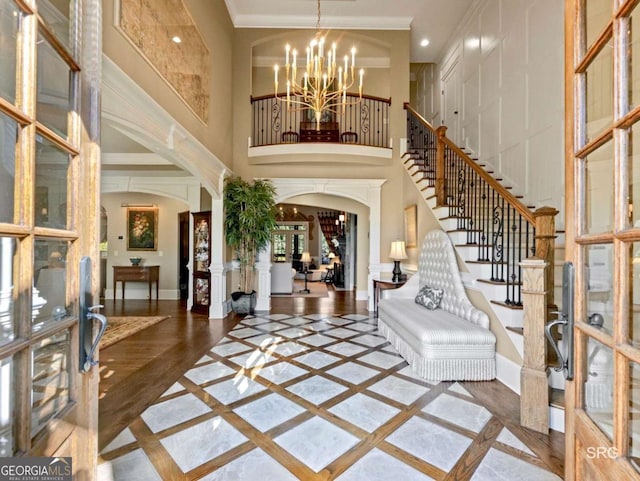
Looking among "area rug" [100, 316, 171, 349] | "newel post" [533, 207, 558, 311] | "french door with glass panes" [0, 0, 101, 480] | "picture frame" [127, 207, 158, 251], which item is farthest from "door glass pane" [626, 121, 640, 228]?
"picture frame" [127, 207, 158, 251]

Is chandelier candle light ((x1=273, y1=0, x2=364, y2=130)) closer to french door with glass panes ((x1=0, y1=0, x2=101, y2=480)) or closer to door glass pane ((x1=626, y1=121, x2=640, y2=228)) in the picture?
french door with glass panes ((x1=0, y1=0, x2=101, y2=480))

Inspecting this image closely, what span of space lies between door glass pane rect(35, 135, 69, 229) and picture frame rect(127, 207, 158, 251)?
7485mm

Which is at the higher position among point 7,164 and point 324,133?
point 324,133

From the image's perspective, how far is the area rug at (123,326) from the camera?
423 cm

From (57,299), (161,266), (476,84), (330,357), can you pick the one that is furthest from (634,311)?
(161,266)

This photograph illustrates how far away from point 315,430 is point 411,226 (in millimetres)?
4324

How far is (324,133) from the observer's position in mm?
7180

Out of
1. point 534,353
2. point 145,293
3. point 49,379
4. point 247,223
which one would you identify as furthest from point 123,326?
point 534,353

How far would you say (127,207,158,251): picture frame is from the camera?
25.5 ft

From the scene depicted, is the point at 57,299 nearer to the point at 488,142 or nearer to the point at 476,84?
the point at 488,142

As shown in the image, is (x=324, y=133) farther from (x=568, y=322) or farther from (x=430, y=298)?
(x=568, y=322)

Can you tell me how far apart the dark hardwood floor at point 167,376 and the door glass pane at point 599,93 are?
1815mm

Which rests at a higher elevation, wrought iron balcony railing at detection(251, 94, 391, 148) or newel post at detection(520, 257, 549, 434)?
wrought iron balcony railing at detection(251, 94, 391, 148)

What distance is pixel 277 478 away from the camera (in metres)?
1.71
